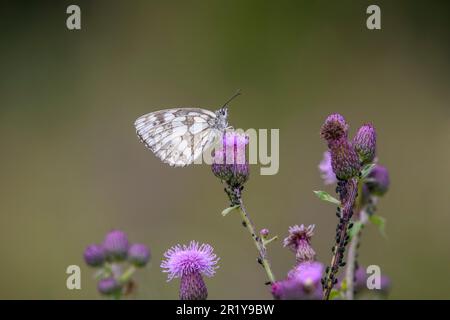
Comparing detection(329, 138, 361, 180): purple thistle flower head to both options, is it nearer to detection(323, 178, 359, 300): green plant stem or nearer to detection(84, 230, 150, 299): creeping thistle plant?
detection(323, 178, 359, 300): green plant stem

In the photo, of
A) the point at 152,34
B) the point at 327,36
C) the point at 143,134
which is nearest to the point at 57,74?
the point at 152,34

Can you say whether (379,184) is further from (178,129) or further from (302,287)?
(302,287)

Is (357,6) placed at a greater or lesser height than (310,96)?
greater

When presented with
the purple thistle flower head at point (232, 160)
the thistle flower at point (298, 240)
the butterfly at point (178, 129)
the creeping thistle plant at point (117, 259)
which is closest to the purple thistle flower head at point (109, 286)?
the creeping thistle plant at point (117, 259)

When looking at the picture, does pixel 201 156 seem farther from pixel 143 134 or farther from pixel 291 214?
pixel 291 214

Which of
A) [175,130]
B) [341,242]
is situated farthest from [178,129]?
[341,242]

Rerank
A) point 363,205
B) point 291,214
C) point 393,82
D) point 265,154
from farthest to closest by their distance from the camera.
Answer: point 393,82 → point 291,214 → point 363,205 → point 265,154
